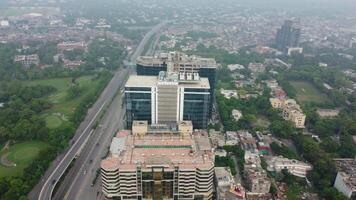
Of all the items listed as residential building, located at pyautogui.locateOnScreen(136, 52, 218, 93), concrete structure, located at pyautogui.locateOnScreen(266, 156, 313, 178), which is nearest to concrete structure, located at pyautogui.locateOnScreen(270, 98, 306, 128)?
concrete structure, located at pyautogui.locateOnScreen(266, 156, 313, 178)

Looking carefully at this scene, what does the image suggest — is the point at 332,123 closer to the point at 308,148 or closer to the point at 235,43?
the point at 308,148

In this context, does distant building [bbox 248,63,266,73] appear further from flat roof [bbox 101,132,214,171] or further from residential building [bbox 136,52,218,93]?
flat roof [bbox 101,132,214,171]

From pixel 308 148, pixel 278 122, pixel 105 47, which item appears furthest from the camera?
pixel 105 47

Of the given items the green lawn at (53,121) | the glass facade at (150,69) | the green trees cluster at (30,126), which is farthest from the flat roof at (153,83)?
the green lawn at (53,121)

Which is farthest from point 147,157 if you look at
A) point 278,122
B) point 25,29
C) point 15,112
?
point 25,29

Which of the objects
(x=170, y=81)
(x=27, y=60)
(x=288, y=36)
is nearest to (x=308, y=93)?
(x=288, y=36)

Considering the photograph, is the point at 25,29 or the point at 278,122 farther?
the point at 25,29
